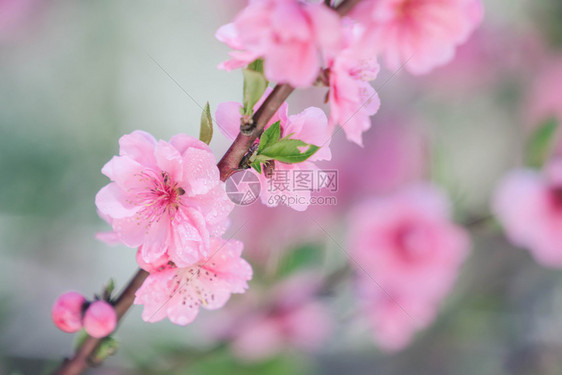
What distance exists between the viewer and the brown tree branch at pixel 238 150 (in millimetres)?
230

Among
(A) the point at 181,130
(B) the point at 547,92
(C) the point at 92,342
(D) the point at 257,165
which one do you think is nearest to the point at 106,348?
(C) the point at 92,342

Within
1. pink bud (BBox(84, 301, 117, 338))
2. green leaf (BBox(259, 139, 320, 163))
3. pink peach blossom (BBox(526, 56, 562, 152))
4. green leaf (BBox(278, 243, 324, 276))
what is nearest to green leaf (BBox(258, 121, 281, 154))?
green leaf (BBox(259, 139, 320, 163))

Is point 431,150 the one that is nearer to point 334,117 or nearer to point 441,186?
point 441,186

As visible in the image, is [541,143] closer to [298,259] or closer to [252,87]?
[298,259]

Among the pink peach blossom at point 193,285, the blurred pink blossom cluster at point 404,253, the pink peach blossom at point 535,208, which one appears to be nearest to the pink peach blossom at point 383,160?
the blurred pink blossom cluster at point 404,253

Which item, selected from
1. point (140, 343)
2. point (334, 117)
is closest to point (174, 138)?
point (334, 117)

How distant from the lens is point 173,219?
268mm

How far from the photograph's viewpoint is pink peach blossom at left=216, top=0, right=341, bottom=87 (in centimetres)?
21

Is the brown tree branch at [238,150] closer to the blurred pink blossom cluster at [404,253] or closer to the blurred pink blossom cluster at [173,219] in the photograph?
the blurred pink blossom cluster at [173,219]

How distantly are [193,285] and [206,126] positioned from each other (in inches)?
3.9

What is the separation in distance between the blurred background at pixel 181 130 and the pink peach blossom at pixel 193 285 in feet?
1.56

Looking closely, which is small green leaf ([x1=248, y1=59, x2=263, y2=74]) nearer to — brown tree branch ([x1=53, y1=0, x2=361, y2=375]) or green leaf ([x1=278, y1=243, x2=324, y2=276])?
brown tree branch ([x1=53, y1=0, x2=361, y2=375])

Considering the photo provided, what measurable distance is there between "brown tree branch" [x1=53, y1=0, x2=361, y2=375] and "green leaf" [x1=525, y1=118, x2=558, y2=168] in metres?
0.39

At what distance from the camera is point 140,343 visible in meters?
0.73
